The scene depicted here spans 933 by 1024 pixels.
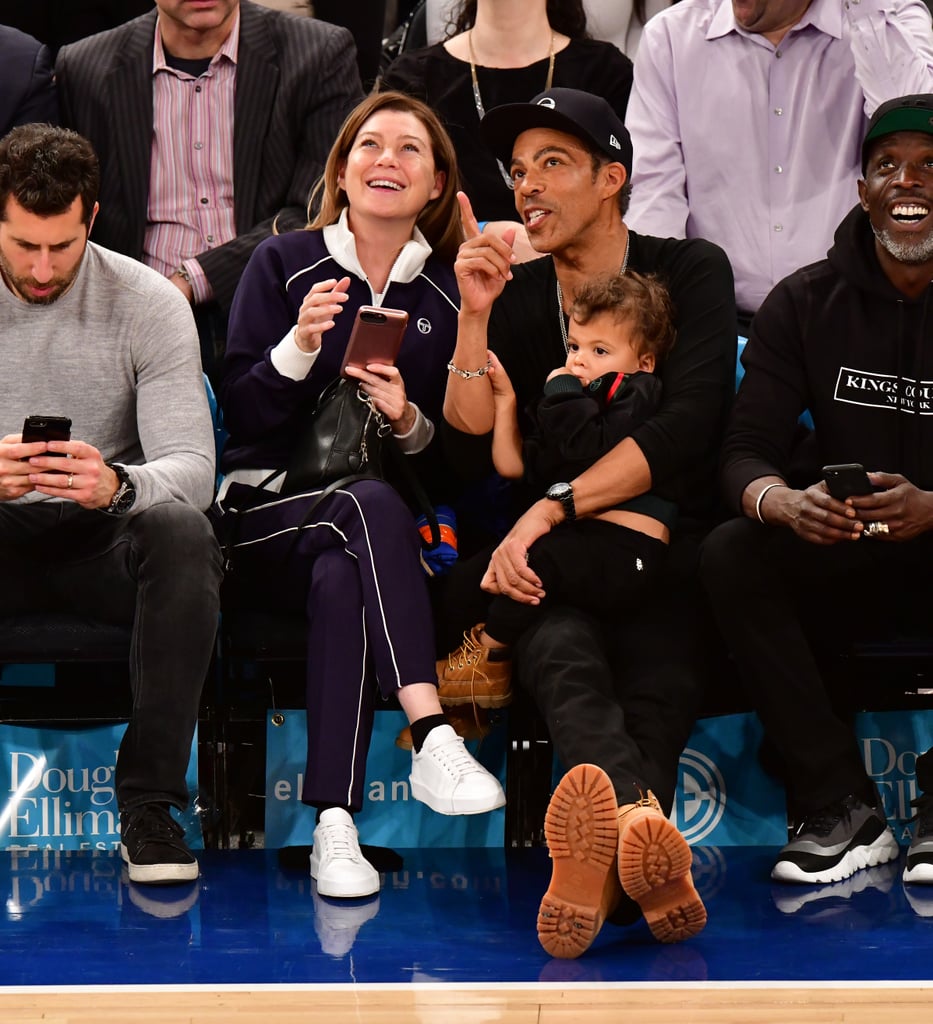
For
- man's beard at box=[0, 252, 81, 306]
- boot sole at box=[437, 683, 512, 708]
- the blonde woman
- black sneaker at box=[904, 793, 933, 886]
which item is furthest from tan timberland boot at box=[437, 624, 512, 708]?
man's beard at box=[0, 252, 81, 306]

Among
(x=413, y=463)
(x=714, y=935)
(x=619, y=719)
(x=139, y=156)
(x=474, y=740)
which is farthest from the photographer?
(x=139, y=156)

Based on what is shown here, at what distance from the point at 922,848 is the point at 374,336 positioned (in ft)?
5.54

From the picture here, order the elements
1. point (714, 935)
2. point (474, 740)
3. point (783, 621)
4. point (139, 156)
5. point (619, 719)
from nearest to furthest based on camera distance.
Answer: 1. point (714, 935)
2. point (619, 719)
3. point (783, 621)
4. point (474, 740)
5. point (139, 156)

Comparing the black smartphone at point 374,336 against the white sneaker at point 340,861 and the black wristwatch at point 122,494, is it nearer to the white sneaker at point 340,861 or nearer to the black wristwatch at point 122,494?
the black wristwatch at point 122,494

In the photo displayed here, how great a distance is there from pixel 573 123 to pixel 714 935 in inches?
Result: 77.9

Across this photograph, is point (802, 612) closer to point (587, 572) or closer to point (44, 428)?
point (587, 572)

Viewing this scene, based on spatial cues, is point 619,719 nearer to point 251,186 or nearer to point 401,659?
point 401,659

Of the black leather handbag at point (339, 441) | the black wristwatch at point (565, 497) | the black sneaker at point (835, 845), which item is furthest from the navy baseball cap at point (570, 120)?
the black sneaker at point (835, 845)

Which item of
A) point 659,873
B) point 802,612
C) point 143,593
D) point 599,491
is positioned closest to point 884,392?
point 802,612

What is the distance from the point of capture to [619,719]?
344cm

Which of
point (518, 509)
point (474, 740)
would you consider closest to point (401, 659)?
point (474, 740)

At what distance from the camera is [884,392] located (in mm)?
3893

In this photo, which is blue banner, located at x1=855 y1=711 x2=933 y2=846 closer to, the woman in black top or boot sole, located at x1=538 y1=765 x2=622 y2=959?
boot sole, located at x1=538 y1=765 x2=622 y2=959

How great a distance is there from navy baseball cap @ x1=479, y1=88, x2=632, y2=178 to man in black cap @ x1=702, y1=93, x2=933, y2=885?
0.55m
